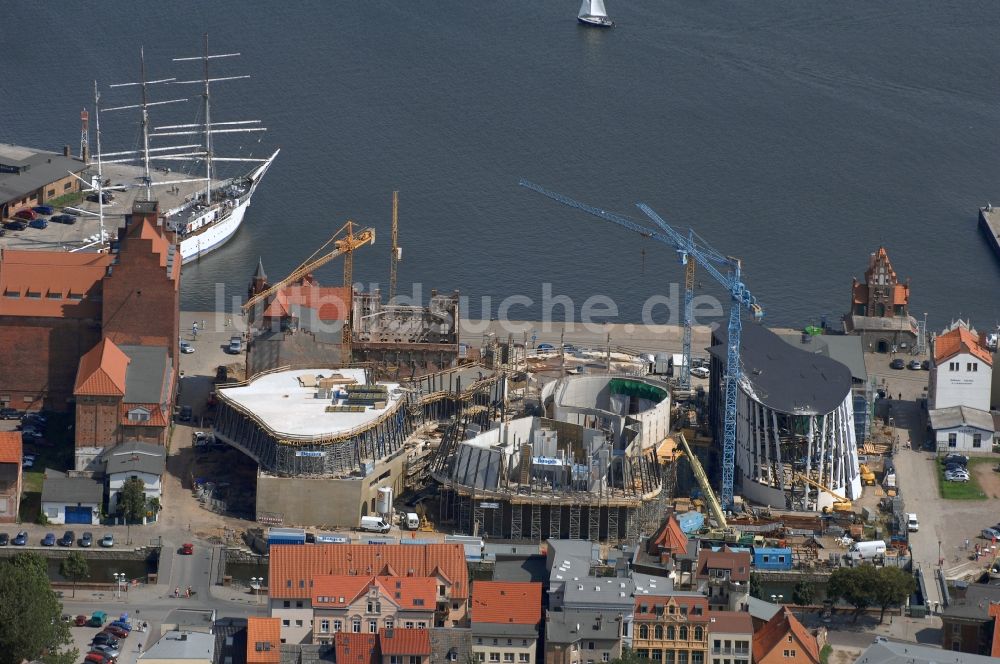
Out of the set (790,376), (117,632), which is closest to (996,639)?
(790,376)

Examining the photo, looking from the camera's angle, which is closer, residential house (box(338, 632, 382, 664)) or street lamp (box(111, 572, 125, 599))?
residential house (box(338, 632, 382, 664))

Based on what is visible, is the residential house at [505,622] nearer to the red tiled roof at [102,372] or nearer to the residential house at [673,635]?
the residential house at [673,635]

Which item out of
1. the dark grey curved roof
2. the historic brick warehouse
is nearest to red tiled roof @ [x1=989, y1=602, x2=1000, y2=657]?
the dark grey curved roof

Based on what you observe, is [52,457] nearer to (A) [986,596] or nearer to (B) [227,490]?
(B) [227,490]

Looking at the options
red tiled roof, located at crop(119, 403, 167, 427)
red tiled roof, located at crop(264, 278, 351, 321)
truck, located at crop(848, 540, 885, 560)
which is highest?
red tiled roof, located at crop(264, 278, 351, 321)

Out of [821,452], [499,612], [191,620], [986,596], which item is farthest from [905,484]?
[191,620]

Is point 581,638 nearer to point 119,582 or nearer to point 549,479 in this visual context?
point 549,479

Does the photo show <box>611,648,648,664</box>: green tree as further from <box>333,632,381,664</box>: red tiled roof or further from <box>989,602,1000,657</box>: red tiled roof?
<box>989,602,1000,657</box>: red tiled roof
